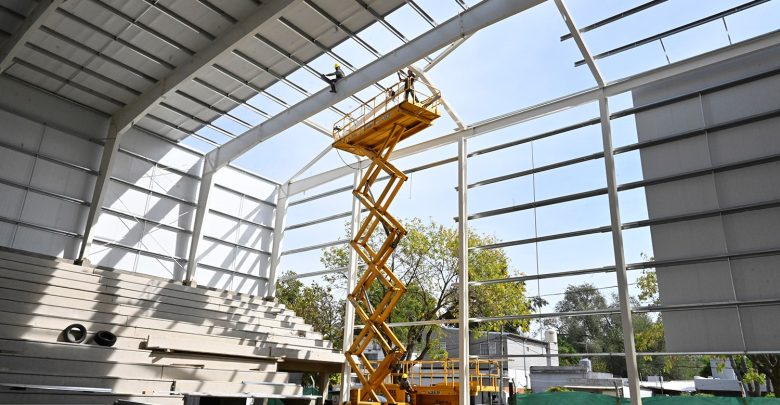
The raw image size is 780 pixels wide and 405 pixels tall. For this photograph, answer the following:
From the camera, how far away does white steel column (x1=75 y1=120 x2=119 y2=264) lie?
21328 mm

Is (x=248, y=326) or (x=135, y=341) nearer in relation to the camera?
(x=135, y=341)

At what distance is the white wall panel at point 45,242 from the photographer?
20375mm

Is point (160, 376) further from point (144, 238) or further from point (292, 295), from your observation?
point (292, 295)

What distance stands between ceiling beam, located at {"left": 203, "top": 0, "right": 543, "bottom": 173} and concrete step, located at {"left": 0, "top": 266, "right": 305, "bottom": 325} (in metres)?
7.79

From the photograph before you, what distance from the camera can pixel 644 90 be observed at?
1742cm

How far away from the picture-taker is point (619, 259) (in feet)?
53.8

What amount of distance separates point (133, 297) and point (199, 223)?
263 inches

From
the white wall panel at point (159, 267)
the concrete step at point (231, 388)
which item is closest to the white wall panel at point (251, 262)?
the white wall panel at point (159, 267)

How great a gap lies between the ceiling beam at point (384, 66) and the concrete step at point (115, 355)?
10.4m

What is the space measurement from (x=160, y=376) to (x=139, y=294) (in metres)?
7.13

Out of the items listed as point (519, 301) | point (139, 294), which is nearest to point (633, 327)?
point (519, 301)

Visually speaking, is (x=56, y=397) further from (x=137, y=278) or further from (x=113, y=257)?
(x=113, y=257)

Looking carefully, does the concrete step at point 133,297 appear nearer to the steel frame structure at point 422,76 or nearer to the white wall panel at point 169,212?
the steel frame structure at point 422,76

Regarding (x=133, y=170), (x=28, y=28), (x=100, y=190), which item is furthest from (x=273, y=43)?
(x=133, y=170)
